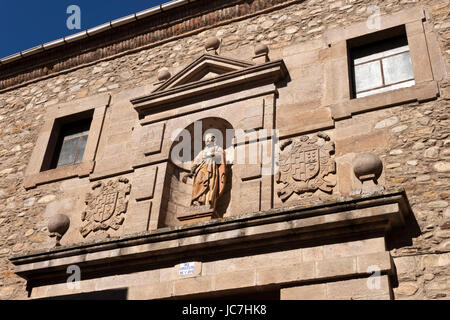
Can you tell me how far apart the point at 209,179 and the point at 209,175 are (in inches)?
2.1

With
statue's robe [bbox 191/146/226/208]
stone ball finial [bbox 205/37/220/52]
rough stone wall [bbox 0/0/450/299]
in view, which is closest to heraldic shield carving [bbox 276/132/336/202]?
rough stone wall [bbox 0/0/450/299]

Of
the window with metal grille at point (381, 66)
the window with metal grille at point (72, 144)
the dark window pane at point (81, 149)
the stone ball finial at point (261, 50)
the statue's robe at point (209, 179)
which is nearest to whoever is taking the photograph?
the statue's robe at point (209, 179)

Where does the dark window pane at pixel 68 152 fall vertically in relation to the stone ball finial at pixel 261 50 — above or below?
below

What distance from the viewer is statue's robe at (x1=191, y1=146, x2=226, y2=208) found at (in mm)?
7195

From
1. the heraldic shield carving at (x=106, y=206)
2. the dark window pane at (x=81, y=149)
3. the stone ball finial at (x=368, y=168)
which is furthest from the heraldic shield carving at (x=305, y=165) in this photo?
the dark window pane at (x=81, y=149)

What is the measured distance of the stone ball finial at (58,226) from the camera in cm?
775

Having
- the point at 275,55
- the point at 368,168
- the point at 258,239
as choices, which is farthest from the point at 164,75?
the point at 368,168

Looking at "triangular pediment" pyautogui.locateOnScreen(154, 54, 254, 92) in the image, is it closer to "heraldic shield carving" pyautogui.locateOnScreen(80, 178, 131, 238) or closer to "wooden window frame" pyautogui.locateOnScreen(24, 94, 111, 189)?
"wooden window frame" pyautogui.locateOnScreen(24, 94, 111, 189)

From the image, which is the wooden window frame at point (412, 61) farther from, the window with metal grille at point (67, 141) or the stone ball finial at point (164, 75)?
the window with metal grille at point (67, 141)

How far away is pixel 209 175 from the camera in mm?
7320

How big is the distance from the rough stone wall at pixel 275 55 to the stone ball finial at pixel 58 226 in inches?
17.2

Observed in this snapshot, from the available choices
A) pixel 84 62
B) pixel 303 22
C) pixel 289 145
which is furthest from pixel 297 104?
pixel 84 62

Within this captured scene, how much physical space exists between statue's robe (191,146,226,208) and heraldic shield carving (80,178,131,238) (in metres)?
1.04
